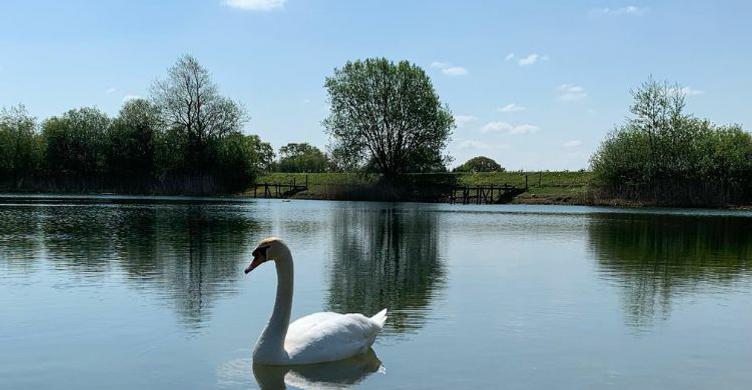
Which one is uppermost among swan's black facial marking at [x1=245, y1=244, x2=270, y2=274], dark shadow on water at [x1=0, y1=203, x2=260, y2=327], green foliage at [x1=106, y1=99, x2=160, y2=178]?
green foliage at [x1=106, y1=99, x2=160, y2=178]

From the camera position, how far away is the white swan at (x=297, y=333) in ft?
32.2

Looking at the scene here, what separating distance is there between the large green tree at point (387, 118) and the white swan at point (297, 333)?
84.2 m

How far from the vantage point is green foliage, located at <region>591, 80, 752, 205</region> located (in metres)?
74.8

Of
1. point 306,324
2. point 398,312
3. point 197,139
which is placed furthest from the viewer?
point 197,139

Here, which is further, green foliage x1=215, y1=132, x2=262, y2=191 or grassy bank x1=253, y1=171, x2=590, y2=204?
green foliage x1=215, y1=132, x2=262, y2=191

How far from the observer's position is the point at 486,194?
3570 inches

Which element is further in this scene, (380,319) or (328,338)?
(380,319)

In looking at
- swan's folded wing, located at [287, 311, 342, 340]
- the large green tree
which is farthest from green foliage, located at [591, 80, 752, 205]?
swan's folded wing, located at [287, 311, 342, 340]

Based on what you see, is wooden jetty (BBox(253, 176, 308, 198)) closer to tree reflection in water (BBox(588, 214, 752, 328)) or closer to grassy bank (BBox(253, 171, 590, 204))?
grassy bank (BBox(253, 171, 590, 204))

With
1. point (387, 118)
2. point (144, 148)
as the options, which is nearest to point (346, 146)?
point (387, 118)

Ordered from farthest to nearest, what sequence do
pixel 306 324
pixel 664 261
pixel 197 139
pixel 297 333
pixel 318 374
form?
1. pixel 197 139
2. pixel 664 261
3. pixel 306 324
4. pixel 297 333
5. pixel 318 374

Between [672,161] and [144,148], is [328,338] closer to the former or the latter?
[672,161]

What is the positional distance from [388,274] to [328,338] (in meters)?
9.31

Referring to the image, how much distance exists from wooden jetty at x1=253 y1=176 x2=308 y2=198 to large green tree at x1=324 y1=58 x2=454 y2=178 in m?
9.03
